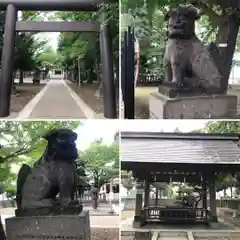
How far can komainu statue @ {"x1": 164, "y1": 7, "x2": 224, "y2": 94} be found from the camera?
1.67 metres

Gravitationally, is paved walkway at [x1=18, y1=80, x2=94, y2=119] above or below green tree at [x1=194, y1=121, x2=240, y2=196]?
above

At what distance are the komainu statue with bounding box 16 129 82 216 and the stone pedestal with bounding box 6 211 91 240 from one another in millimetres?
23

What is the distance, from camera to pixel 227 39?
1.69m

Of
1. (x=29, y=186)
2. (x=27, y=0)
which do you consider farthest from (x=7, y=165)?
(x=27, y=0)

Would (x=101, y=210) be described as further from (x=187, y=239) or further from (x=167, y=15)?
(x=167, y=15)

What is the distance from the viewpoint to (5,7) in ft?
5.45

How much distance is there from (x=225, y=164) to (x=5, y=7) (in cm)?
101

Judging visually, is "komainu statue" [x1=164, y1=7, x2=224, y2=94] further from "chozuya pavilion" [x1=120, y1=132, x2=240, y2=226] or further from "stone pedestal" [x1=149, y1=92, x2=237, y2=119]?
"chozuya pavilion" [x1=120, y1=132, x2=240, y2=226]

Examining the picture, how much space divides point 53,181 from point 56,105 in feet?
0.95

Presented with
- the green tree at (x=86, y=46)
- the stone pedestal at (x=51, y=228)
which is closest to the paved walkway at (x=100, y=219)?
the stone pedestal at (x=51, y=228)

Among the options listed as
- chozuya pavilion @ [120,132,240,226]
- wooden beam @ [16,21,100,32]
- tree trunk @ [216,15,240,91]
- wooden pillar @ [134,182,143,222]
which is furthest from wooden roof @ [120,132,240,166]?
wooden beam @ [16,21,100,32]

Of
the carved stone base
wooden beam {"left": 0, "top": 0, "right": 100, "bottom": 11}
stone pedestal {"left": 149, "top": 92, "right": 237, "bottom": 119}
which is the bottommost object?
the carved stone base

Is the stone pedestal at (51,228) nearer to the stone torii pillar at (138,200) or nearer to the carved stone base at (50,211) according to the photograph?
Answer: the carved stone base at (50,211)

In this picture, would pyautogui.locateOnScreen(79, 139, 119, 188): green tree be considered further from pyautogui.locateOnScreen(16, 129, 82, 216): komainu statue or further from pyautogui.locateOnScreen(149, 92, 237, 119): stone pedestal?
pyautogui.locateOnScreen(149, 92, 237, 119): stone pedestal
